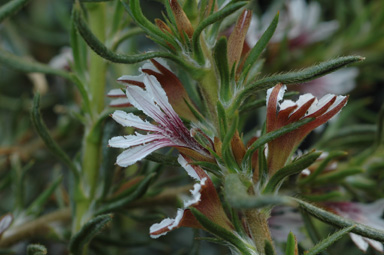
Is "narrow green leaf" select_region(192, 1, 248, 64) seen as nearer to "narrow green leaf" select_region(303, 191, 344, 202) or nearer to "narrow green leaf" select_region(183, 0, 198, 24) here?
"narrow green leaf" select_region(183, 0, 198, 24)

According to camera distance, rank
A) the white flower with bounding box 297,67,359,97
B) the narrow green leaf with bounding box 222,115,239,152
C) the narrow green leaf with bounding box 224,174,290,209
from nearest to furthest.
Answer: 1. the narrow green leaf with bounding box 224,174,290,209
2. the narrow green leaf with bounding box 222,115,239,152
3. the white flower with bounding box 297,67,359,97

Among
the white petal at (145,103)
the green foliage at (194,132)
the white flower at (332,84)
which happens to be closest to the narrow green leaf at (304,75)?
the green foliage at (194,132)

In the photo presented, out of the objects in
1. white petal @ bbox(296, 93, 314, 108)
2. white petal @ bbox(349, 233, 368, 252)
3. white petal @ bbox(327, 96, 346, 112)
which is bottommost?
white petal @ bbox(349, 233, 368, 252)

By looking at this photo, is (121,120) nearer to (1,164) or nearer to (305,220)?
(305,220)

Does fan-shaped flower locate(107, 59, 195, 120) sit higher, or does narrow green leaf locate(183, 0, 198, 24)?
narrow green leaf locate(183, 0, 198, 24)

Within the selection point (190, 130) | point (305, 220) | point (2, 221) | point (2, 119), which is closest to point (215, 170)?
point (190, 130)

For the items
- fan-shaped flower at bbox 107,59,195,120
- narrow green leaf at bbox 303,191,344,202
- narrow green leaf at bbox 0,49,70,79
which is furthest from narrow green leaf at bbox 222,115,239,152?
narrow green leaf at bbox 0,49,70,79

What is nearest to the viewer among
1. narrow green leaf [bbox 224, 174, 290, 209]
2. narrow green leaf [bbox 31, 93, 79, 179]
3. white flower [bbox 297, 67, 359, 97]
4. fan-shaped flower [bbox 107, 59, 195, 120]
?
narrow green leaf [bbox 224, 174, 290, 209]
